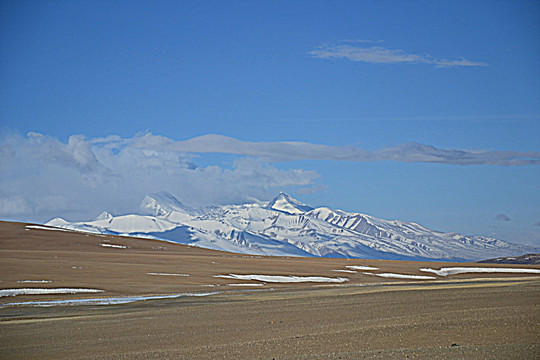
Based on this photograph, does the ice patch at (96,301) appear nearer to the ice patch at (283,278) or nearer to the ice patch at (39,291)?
the ice patch at (39,291)

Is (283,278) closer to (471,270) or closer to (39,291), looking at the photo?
(39,291)

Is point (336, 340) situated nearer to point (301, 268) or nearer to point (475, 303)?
point (475, 303)

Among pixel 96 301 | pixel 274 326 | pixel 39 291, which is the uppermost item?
pixel 274 326

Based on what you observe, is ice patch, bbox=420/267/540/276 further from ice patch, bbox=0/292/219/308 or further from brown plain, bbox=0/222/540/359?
ice patch, bbox=0/292/219/308

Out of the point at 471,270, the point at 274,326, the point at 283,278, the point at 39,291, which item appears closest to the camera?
the point at 274,326

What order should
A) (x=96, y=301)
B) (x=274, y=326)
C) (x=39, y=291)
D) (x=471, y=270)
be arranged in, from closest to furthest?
(x=274, y=326) < (x=96, y=301) < (x=39, y=291) < (x=471, y=270)

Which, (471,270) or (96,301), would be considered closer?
(96,301)

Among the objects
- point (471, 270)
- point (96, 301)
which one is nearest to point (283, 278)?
point (96, 301)

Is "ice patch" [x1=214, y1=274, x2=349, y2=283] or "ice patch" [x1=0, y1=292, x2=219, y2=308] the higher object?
"ice patch" [x1=0, y1=292, x2=219, y2=308]

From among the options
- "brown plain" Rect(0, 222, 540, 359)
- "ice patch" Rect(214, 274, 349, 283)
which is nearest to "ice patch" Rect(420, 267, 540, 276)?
"ice patch" Rect(214, 274, 349, 283)

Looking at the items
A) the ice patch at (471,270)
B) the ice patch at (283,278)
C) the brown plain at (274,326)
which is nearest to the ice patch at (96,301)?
the brown plain at (274,326)

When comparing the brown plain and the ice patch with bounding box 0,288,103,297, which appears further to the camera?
the ice patch with bounding box 0,288,103,297

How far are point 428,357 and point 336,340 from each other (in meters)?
4.30

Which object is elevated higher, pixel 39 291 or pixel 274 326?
pixel 274 326
